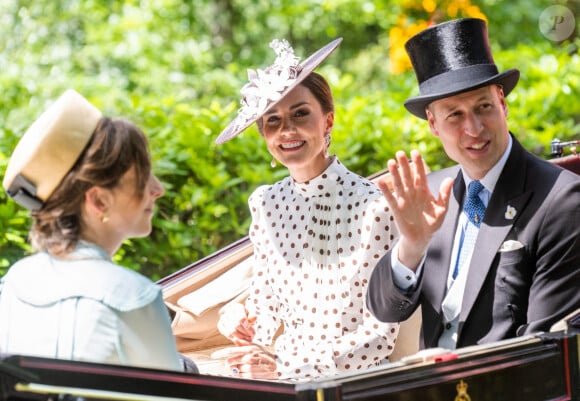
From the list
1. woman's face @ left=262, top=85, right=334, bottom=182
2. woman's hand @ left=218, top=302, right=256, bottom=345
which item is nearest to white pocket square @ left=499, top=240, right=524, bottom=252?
woman's face @ left=262, top=85, right=334, bottom=182

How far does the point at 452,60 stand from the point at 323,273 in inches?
32.2

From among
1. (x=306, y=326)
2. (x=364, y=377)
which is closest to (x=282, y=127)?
(x=306, y=326)

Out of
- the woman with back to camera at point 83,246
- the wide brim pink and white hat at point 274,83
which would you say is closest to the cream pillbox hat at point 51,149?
the woman with back to camera at point 83,246

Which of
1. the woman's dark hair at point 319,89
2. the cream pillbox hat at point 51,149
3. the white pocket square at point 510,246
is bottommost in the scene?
the white pocket square at point 510,246

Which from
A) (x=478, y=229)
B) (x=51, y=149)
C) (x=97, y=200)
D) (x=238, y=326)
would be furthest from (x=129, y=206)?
(x=478, y=229)

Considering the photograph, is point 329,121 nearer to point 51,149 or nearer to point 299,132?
point 299,132

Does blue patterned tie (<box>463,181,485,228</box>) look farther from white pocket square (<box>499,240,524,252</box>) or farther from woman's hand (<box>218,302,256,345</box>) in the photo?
woman's hand (<box>218,302,256,345</box>)

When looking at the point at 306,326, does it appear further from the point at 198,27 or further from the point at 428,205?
the point at 198,27

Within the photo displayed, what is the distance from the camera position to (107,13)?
11703 millimetres

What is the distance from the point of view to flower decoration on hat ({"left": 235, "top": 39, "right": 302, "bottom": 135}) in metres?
3.24

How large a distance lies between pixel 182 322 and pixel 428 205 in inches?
53.2

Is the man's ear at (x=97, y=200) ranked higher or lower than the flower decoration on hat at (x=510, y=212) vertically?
lower

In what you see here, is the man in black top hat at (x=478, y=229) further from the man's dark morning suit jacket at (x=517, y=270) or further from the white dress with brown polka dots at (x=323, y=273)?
the white dress with brown polka dots at (x=323, y=273)

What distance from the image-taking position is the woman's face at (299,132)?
3.23m
